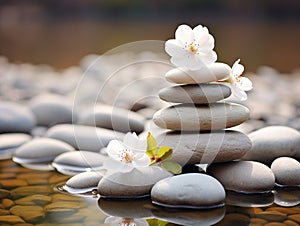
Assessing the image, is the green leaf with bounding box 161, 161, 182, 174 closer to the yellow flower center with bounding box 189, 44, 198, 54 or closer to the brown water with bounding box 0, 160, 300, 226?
the brown water with bounding box 0, 160, 300, 226

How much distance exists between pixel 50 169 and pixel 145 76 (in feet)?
6.44

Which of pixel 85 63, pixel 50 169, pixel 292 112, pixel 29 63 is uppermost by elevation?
pixel 29 63

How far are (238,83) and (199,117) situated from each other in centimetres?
17

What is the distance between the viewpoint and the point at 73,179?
1733 mm

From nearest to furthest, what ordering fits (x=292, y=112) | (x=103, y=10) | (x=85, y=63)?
(x=292, y=112), (x=85, y=63), (x=103, y=10)

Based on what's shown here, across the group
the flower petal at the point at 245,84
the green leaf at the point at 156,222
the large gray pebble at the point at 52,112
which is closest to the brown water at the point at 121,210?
the green leaf at the point at 156,222

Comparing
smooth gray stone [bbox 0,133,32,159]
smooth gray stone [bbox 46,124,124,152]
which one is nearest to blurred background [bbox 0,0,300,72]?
smooth gray stone [bbox 0,133,32,159]

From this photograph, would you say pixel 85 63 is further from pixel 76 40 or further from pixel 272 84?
pixel 76 40

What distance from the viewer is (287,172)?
67.9 inches

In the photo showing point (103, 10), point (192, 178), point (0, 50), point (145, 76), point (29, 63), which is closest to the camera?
point (192, 178)

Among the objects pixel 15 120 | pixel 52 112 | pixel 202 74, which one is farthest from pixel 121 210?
pixel 52 112

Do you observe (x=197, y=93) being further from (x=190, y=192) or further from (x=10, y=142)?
(x=10, y=142)

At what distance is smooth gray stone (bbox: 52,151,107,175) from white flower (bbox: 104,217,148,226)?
0.39 meters

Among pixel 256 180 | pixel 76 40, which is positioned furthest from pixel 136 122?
pixel 76 40
